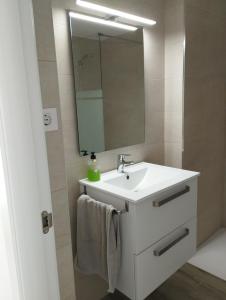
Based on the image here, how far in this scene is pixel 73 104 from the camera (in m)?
1.53

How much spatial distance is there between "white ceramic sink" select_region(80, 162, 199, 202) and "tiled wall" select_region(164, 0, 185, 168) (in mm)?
304

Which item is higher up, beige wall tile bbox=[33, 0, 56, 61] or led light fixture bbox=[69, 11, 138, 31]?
led light fixture bbox=[69, 11, 138, 31]

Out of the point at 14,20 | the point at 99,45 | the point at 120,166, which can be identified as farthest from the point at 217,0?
the point at 14,20

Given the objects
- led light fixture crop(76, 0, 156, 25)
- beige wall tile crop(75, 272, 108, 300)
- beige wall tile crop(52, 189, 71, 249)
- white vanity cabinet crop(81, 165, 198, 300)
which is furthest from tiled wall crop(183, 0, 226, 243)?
beige wall tile crop(52, 189, 71, 249)

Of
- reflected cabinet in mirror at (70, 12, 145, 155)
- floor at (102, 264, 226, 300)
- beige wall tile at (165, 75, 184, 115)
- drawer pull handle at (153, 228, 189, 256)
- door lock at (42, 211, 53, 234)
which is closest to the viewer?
door lock at (42, 211, 53, 234)

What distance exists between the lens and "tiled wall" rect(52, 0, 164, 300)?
4.72 feet

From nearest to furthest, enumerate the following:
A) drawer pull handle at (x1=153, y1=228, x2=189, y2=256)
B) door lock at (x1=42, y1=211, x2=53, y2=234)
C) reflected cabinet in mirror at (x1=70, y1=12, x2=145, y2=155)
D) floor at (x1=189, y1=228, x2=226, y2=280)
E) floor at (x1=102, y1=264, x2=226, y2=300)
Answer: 1. door lock at (x1=42, y1=211, x2=53, y2=234)
2. drawer pull handle at (x1=153, y1=228, x2=189, y2=256)
3. reflected cabinet in mirror at (x1=70, y1=12, x2=145, y2=155)
4. floor at (x1=102, y1=264, x2=226, y2=300)
5. floor at (x1=189, y1=228, x2=226, y2=280)

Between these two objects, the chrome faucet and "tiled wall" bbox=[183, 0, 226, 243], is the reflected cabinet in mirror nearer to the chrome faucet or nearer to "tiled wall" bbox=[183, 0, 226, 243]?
the chrome faucet

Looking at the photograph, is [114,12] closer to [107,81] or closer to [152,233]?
[107,81]

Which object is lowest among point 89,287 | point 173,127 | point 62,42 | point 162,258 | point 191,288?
point 191,288

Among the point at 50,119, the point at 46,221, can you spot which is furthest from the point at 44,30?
the point at 46,221

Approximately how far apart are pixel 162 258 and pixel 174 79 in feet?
4.31

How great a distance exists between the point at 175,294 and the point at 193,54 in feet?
6.00

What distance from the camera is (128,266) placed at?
139 centimetres
